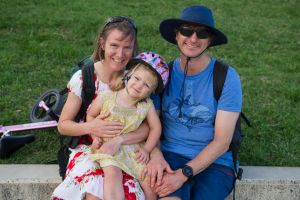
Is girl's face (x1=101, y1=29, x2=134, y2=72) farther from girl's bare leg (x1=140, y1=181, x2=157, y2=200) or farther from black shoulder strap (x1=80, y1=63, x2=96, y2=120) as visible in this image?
girl's bare leg (x1=140, y1=181, x2=157, y2=200)

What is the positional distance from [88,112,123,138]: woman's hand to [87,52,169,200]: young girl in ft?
0.13

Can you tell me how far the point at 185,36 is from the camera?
337cm

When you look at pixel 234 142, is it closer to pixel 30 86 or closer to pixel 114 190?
pixel 114 190

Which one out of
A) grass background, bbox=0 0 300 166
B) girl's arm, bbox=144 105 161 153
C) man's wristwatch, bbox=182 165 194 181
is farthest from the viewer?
grass background, bbox=0 0 300 166

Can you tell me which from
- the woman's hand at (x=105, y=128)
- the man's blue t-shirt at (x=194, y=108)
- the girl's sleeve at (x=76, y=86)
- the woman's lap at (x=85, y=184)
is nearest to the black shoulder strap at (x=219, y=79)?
the man's blue t-shirt at (x=194, y=108)

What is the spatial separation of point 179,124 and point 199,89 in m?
0.30

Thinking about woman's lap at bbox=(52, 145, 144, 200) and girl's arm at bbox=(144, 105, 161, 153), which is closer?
woman's lap at bbox=(52, 145, 144, 200)

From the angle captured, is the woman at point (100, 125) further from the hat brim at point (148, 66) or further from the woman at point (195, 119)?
the woman at point (195, 119)

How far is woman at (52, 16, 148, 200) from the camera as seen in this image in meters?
3.28

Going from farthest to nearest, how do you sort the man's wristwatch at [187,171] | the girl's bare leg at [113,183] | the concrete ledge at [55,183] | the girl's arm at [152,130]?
the concrete ledge at [55,183], the girl's arm at [152,130], the man's wristwatch at [187,171], the girl's bare leg at [113,183]

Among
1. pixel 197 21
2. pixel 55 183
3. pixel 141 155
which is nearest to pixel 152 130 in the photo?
pixel 141 155

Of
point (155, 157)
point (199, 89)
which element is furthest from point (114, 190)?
point (199, 89)

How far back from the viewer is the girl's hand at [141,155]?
133 inches

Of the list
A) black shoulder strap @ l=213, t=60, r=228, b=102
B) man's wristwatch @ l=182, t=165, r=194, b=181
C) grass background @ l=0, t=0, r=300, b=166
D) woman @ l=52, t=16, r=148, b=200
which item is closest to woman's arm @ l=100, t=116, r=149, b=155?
woman @ l=52, t=16, r=148, b=200
